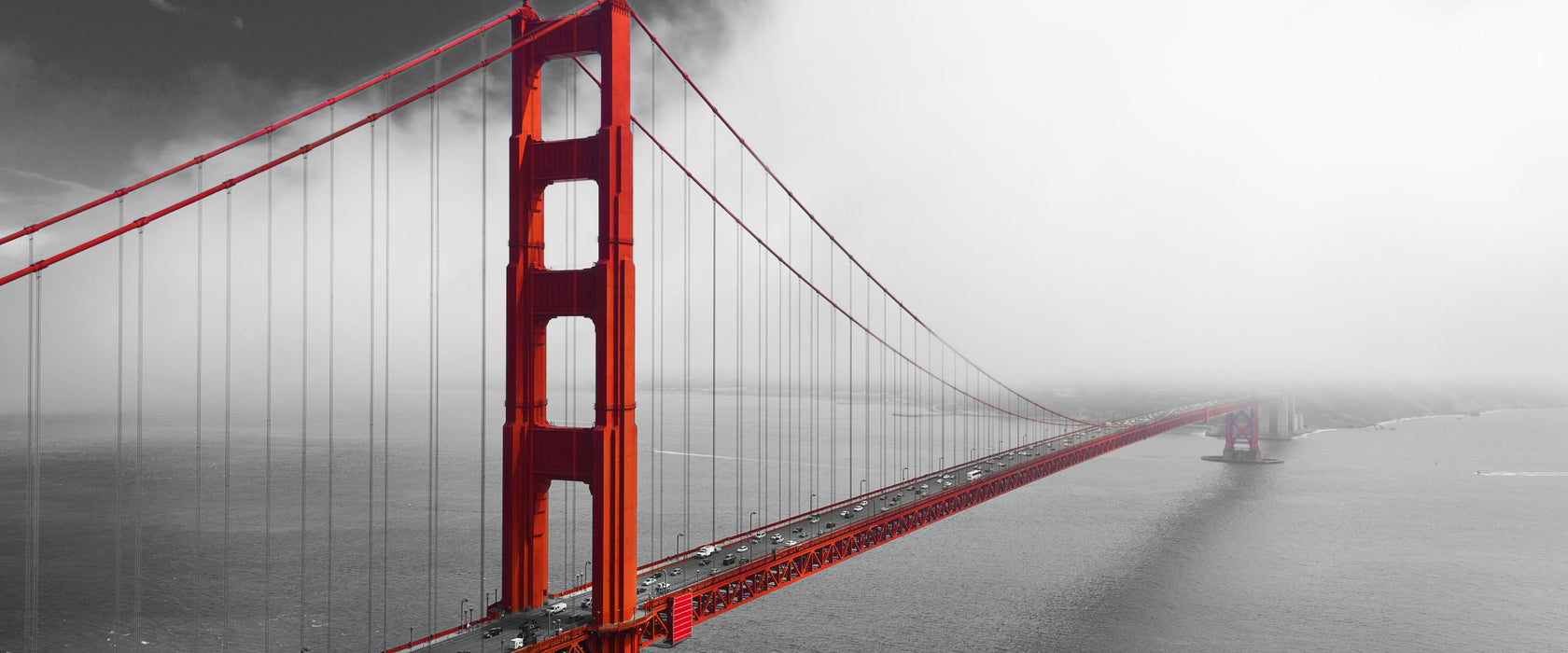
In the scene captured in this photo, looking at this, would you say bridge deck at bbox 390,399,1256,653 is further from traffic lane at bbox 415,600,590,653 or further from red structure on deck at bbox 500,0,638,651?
red structure on deck at bbox 500,0,638,651

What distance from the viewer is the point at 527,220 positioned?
19.5 metres

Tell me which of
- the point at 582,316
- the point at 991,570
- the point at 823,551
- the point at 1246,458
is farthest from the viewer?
the point at 1246,458

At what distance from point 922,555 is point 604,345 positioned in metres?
36.4

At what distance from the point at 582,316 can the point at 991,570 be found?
1344 inches

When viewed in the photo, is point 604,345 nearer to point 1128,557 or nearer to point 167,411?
point 1128,557

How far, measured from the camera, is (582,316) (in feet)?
63.5

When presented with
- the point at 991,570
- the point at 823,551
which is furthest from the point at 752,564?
the point at 991,570

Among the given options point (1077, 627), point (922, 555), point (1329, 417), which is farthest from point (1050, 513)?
point (1329, 417)

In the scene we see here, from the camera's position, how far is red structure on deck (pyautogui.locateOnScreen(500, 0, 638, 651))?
727 inches

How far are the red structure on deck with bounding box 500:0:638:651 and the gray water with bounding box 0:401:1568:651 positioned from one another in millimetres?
15336

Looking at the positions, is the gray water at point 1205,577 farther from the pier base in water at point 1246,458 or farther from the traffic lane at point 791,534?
the pier base in water at point 1246,458

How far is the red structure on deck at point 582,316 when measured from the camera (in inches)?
727

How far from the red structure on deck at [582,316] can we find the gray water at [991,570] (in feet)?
50.3

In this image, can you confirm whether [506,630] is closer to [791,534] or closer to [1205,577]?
[791,534]
